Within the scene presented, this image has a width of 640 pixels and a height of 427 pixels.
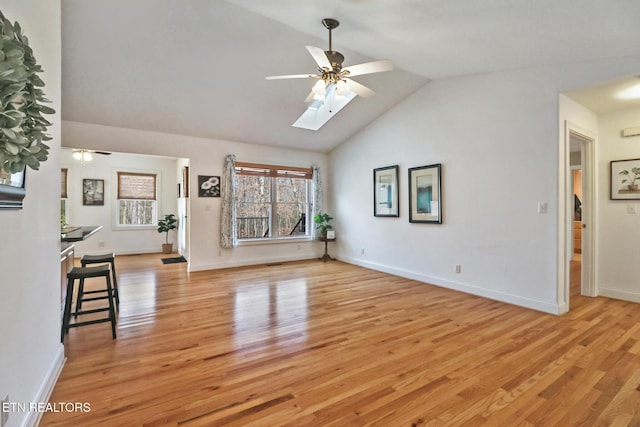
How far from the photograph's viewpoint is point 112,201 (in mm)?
7562

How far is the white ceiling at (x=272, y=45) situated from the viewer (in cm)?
264

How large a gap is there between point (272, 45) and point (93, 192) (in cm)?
622

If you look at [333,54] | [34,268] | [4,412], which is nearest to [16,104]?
[34,268]

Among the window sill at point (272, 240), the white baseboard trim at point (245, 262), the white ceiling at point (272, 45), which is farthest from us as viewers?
the window sill at point (272, 240)

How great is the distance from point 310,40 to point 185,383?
3.71 metres

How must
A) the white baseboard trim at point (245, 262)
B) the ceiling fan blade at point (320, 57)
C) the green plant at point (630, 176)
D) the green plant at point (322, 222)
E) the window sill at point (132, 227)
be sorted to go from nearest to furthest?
the ceiling fan blade at point (320, 57)
the green plant at point (630, 176)
the white baseboard trim at point (245, 262)
the green plant at point (322, 222)
the window sill at point (132, 227)

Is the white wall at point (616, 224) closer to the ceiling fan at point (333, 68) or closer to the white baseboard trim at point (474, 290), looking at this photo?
the white baseboard trim at point (474, 290)

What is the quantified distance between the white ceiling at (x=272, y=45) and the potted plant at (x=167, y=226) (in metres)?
3.19

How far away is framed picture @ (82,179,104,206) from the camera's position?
7.26 m

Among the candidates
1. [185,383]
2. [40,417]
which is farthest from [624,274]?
[40,417]

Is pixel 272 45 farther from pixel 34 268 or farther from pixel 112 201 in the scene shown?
pixel 112 201

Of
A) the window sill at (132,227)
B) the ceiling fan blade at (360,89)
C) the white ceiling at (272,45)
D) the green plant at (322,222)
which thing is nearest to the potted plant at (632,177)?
the white ceiling at (272,45)

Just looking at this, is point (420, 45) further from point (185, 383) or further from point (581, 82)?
point (185, 383)

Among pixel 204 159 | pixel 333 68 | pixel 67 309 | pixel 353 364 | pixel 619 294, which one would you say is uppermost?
pixel 333 68
